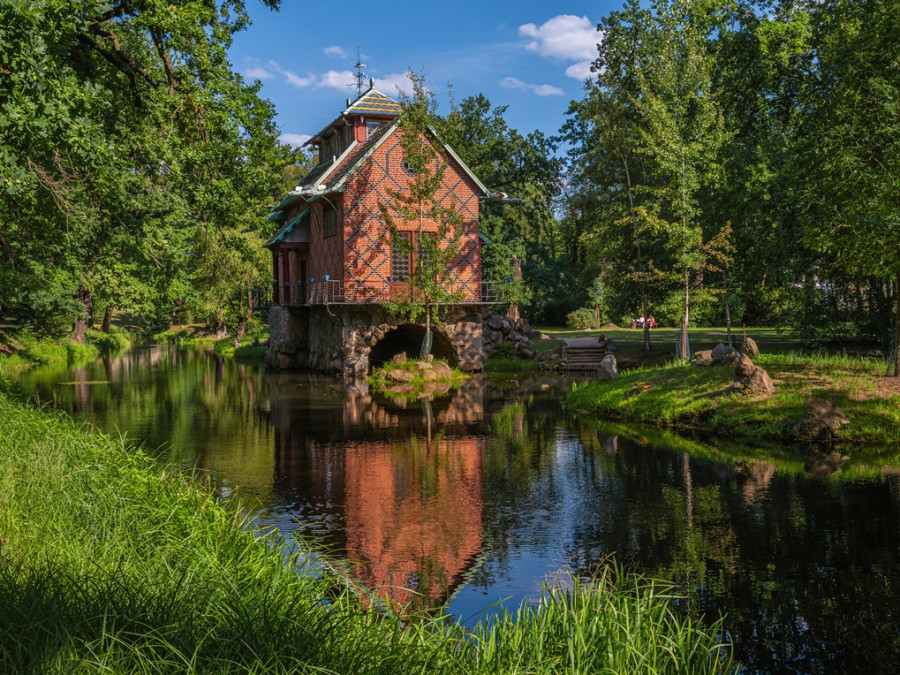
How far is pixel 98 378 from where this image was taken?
3212cm

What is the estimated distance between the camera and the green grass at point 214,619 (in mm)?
4629

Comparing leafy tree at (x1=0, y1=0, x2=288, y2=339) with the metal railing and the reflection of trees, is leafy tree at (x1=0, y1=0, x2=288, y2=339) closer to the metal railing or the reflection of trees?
the reflection of trees

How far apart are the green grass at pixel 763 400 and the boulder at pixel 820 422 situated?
0.17m

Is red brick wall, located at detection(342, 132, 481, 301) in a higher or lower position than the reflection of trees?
higher

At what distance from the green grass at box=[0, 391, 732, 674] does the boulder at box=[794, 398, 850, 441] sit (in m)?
9.79

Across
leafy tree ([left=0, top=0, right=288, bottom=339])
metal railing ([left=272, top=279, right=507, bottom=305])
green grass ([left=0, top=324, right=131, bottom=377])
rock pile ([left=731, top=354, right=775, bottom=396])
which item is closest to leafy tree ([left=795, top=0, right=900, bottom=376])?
rock pile ([left=731, top=354, right=775, bottom=396])

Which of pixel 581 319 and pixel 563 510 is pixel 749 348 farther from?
pixel 581 319

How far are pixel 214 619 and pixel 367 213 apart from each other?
2693cm

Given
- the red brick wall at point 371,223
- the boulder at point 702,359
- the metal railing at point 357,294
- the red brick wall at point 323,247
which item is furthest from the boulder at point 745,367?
the red brick wall at point 323,247

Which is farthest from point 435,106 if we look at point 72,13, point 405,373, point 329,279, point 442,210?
point 72,13

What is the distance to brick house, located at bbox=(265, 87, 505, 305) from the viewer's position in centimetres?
3116

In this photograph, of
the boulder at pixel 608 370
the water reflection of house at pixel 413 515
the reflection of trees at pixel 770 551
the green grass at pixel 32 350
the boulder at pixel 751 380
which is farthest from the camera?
the green grass at pixel 32 350

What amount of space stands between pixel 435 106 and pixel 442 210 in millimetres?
3871

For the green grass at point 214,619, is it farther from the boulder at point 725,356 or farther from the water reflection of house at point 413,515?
the boulder at point 725,356
